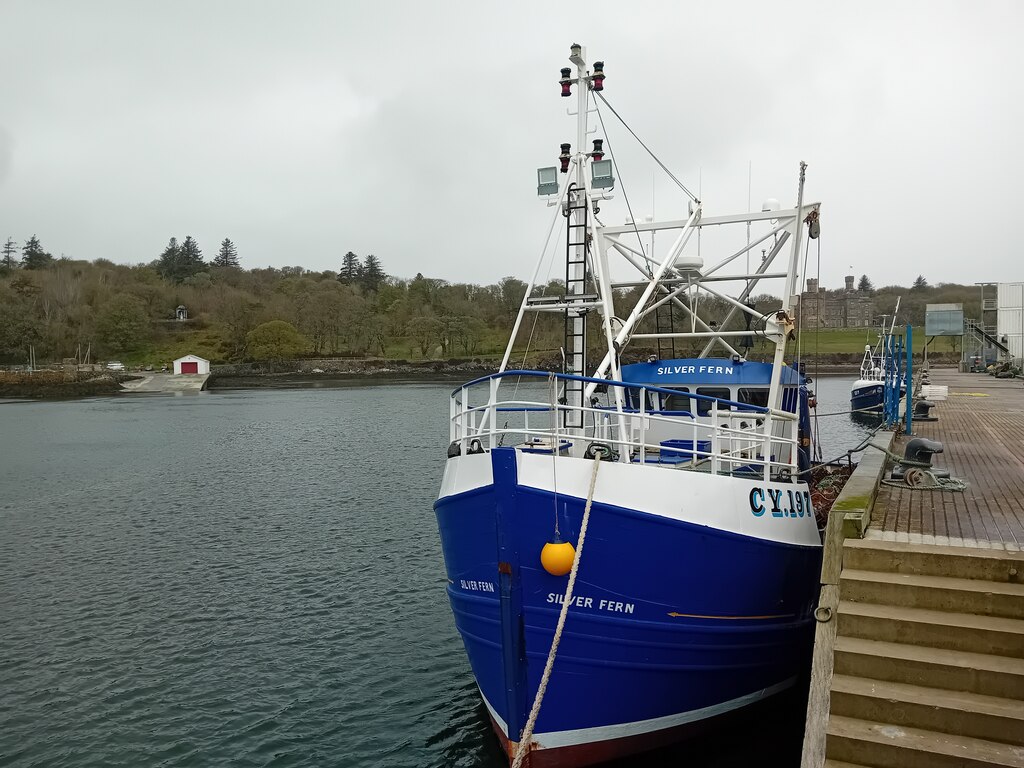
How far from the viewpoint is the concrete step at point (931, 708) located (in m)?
5.95

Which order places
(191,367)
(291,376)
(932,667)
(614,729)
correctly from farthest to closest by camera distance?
1. (291,376)
2. (191,367)
3. (614,729)
4. (932,667)

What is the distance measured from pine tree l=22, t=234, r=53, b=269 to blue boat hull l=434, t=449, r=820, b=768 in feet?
635

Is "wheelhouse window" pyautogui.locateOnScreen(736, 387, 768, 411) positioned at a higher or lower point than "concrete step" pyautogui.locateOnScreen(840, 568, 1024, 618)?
higher

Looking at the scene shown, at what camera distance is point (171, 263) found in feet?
578

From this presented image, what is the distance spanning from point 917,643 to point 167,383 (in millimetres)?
103043

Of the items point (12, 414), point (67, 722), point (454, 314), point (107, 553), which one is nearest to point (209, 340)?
point (454, 314)

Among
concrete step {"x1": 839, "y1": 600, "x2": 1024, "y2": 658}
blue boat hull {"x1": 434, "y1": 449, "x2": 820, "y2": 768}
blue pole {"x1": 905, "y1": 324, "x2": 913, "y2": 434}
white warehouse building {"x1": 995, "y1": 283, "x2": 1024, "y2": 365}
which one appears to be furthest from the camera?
white warehouse building {"x1": 995, "y1": 283, "x2": 1024, "y2": 365}

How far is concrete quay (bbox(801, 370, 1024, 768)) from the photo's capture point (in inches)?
236

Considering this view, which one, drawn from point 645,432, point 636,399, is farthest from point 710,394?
point 645,432

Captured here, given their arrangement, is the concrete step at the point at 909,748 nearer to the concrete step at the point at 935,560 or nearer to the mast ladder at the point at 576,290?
the concrete step at the point at 935,560

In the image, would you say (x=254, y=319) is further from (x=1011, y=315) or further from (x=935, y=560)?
(x=935, y=560)

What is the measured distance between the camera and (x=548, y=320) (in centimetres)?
9231

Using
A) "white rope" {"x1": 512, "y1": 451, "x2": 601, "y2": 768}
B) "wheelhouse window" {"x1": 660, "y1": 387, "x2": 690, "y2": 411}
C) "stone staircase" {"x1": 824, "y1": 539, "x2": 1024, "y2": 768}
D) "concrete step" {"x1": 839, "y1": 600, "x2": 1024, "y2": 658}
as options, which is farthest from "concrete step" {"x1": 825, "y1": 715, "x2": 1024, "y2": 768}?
"wheelhouse window" {"x1": 660, "y1": 387, "x2": 690, "y2": 411}

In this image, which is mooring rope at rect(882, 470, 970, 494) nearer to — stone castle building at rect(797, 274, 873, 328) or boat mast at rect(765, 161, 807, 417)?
boat mast at rect(765, 161, 807, 417)
